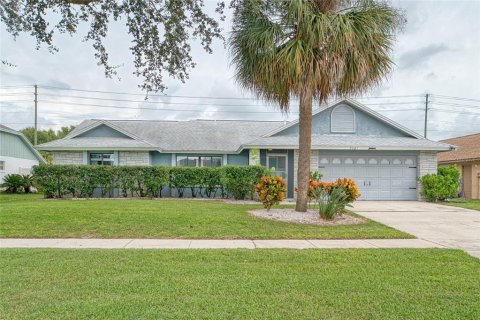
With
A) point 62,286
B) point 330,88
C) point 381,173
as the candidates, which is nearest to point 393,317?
point 62,286

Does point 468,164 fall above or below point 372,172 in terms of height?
above

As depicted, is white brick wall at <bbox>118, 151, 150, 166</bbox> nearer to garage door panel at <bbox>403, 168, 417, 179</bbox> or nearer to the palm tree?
the palm tree

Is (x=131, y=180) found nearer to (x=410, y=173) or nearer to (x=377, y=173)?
(x=377, y=173)

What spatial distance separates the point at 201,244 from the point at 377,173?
13.0 m

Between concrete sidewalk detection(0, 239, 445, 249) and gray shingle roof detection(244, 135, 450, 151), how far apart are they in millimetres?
9138

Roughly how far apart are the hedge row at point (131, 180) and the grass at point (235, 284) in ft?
31.2

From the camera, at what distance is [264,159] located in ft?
56.0

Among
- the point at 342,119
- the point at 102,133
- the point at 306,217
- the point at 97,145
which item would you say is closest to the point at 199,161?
the point at 97,145

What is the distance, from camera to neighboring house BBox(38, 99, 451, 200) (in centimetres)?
1675

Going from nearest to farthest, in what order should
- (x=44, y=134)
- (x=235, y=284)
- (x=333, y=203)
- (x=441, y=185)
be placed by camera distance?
(x=235, y=284), (x=333, y=203), (x=441, y=185), (x=44, y=134)

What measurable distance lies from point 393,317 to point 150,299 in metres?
2.64

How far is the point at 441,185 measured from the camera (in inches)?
639

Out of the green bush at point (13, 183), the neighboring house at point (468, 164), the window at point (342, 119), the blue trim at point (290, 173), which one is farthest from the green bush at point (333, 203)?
the green bush at point (13, 183)

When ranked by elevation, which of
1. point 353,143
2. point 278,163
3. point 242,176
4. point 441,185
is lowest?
point 441,185
